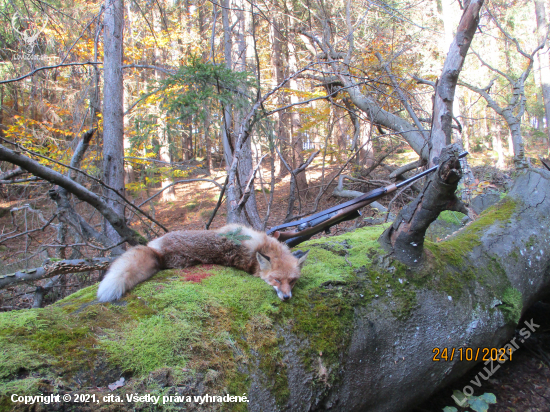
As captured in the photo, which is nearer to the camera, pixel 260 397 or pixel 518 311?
pixel 260 397

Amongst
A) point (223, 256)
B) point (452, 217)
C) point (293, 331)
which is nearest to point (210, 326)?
point (293, 331)

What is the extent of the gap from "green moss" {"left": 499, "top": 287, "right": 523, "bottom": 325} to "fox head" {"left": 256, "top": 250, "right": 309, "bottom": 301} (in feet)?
6.94

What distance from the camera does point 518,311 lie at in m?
3.19

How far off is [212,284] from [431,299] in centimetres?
198

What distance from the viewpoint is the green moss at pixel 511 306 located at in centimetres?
313

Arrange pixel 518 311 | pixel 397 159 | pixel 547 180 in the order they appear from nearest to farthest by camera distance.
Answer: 1. pixel 518 311
2. pixel 547 180
3. pixel 397 159

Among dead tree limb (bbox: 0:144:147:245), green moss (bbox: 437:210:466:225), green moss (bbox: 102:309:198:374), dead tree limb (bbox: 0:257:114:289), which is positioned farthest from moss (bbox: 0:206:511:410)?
green moss (bbox: 437:210:466:225)

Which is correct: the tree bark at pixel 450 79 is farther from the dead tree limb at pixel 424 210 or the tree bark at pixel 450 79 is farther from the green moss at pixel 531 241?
the green moss at pixel 531 241

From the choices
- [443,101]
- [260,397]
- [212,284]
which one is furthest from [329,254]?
[443,101]

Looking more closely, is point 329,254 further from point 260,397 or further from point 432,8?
point 432,8

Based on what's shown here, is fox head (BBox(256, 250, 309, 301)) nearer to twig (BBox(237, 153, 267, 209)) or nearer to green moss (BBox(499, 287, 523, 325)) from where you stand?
twig (BBox(237, 153, 267, 209))

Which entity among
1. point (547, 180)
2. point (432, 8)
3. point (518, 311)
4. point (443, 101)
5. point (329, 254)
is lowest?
point (518, 311)

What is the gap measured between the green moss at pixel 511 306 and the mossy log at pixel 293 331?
2 cm

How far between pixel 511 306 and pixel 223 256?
304 centimetres
